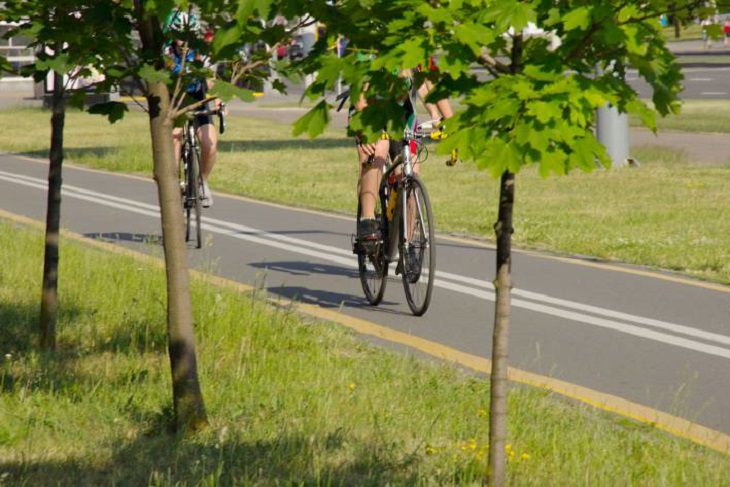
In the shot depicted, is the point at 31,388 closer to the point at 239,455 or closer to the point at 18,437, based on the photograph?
the point at 18,437

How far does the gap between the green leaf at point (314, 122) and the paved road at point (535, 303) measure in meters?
2.85

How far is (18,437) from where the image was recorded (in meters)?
5.79

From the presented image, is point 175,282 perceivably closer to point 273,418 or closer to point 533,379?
point 273,418

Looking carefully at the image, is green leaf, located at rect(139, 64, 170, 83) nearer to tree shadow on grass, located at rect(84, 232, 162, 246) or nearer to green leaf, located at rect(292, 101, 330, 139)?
green leaf, located at rect(292, 101, 330, 139)

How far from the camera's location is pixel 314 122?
15.0 feet

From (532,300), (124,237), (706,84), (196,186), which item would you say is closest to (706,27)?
(532,300)

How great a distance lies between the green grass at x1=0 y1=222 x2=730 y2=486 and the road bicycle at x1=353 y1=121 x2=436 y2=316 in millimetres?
1022

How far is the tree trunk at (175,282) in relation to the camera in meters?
5.89

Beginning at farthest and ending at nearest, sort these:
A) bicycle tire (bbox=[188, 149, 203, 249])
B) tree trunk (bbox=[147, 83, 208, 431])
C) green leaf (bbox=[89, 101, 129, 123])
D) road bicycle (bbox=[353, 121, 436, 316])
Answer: bicycle tire (bbox=[188, 149, 203, 249]), road bicycle (bbox=[353, 121, 436, 316]), green leaf (bbox=[89, 101, 129, 123]), tree trunk (bbox=[147, 83, 208, 431])

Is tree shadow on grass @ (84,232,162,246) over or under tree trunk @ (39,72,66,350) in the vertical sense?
under

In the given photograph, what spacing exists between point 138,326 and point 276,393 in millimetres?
1589

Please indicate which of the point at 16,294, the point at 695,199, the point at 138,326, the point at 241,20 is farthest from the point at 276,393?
the point at 695,199

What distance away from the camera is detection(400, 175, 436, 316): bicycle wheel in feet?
29.7

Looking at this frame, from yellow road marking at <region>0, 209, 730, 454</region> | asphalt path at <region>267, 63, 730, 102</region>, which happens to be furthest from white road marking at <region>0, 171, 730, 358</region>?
asphalt path at <region>267, 63, 730, 102</region>
